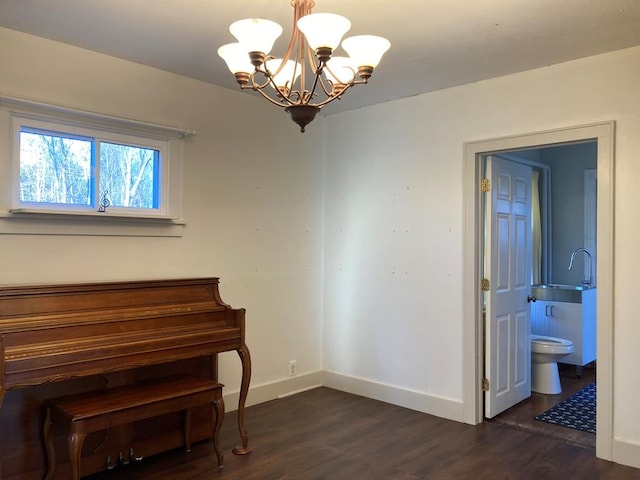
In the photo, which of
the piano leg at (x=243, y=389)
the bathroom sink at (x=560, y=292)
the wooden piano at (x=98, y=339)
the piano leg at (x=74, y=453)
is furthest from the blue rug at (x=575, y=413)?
the piano leg at (x=74, y=453)

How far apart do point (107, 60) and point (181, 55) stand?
1.53ft

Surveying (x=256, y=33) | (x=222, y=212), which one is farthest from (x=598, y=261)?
(x=222, y=212)

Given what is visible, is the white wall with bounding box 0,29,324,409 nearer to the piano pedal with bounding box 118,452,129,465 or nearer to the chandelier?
the piano pedal with bounding box 118,452,129,465

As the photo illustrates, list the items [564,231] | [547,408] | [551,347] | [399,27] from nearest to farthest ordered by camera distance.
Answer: [399,27], [547,408], [551,347], [564,231]

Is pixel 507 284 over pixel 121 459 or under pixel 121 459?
over

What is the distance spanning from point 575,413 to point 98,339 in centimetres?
336

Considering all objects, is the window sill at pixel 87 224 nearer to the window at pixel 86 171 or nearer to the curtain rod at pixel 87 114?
the window at pixel 86 171

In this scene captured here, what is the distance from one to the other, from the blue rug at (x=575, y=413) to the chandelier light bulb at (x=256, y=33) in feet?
10.7

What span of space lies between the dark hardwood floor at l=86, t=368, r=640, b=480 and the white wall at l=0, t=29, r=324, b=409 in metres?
0.63

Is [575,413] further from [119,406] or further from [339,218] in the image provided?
[119,406]

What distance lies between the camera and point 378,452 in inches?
126

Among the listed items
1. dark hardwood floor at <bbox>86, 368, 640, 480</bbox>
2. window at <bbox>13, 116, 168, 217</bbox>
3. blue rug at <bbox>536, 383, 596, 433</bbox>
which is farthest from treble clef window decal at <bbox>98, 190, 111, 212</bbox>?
blue rug at <bbox>536, 383, 596, 433</bbox>

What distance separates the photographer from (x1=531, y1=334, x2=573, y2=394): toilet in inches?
174

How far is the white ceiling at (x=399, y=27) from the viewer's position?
8.29 feet
